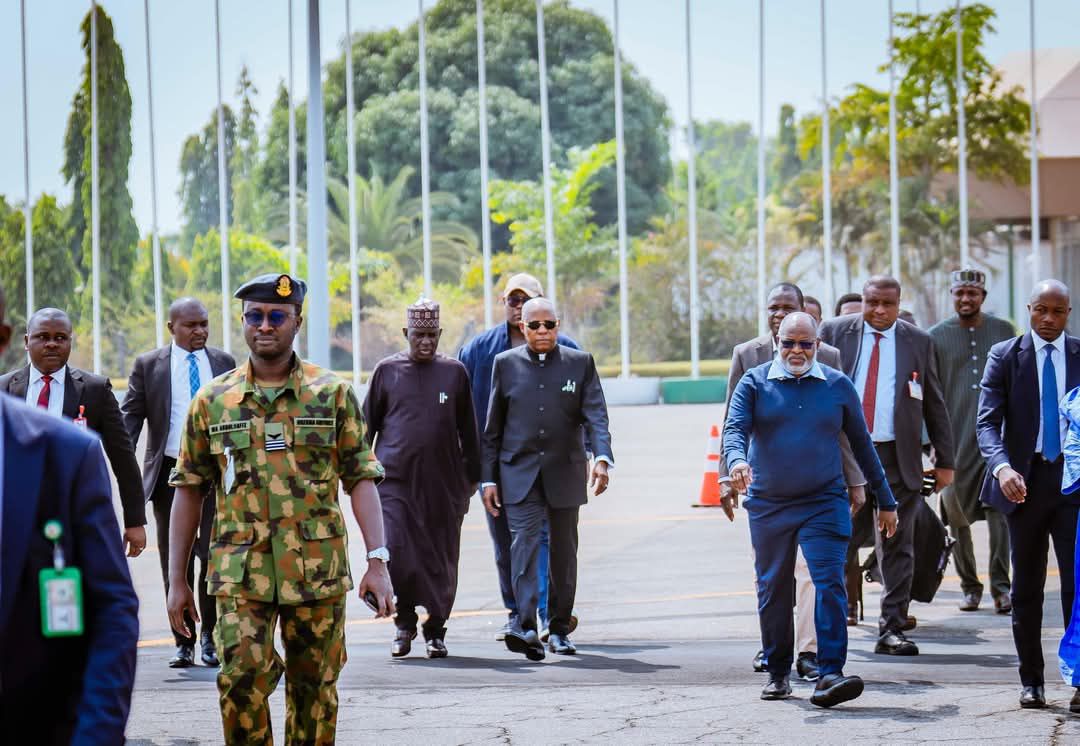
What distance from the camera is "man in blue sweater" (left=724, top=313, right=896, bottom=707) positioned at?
8.52m

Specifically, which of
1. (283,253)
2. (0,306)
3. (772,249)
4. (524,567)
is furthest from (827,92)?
(0,306)

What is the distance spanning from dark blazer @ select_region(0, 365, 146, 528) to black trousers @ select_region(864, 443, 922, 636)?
4.18 m

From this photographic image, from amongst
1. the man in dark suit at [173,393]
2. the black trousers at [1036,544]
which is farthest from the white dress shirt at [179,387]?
the black trousers at [1036,544]

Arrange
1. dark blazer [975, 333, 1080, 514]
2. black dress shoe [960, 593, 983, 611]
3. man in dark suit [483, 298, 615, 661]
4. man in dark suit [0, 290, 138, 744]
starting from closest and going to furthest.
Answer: man in dark suit [0, 290, 138, 744]
dark blazer [975, 333, 1080, 514]
man in dark suit [483, 298, 615, 661]
black dress shoe [960, 593, 983, 611]

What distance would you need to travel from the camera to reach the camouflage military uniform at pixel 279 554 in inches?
236

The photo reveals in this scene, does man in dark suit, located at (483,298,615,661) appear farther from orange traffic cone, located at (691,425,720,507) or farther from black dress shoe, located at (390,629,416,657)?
orange traffic cone, located at (691,425,720,507)

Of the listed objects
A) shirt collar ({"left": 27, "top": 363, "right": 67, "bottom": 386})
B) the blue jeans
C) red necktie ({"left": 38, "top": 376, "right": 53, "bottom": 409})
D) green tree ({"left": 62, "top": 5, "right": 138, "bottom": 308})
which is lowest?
the blue jeans

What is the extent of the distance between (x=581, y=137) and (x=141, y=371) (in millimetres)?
50075

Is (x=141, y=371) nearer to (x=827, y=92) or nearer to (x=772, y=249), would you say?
(x=827, y=92)

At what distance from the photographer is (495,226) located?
5966cm

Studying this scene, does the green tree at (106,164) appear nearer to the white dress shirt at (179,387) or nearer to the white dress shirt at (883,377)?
the white dress shirt at (179,387)

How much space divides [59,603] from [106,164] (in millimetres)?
43326

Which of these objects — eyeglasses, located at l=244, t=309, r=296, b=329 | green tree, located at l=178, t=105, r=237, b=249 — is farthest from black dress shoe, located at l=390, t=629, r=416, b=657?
green tree, located at l=178, t=105, r=237, b=249

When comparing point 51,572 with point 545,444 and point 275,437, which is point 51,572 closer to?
point 275,437
